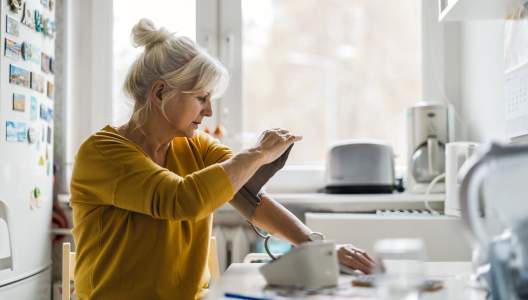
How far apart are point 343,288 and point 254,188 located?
50cm

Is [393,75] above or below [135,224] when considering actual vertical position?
above

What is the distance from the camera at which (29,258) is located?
2.06 metres

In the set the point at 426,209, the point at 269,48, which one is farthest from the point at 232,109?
the point at 269,48

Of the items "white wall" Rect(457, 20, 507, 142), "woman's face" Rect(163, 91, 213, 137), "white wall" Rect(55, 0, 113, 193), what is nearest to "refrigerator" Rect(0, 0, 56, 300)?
"white wall" Rect(55, 0, 113, 193)

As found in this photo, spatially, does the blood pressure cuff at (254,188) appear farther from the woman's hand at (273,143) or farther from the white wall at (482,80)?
the white wall at (482,80)

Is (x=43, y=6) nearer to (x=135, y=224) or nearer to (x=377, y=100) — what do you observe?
(x=135, y=224)

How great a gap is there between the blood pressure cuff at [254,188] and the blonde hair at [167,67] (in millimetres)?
234

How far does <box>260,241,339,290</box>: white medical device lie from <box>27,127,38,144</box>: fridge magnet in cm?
131

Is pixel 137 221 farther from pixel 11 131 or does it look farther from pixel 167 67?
pixel 11 131

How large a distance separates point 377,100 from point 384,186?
6.42ft

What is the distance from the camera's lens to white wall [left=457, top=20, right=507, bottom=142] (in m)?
1.99

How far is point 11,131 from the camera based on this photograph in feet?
6.31

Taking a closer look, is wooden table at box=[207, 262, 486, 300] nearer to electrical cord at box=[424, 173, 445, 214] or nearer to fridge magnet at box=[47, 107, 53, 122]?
electrical cord at box=[424, 173, 445, 214]

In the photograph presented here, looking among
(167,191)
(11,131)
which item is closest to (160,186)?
(167,191)
